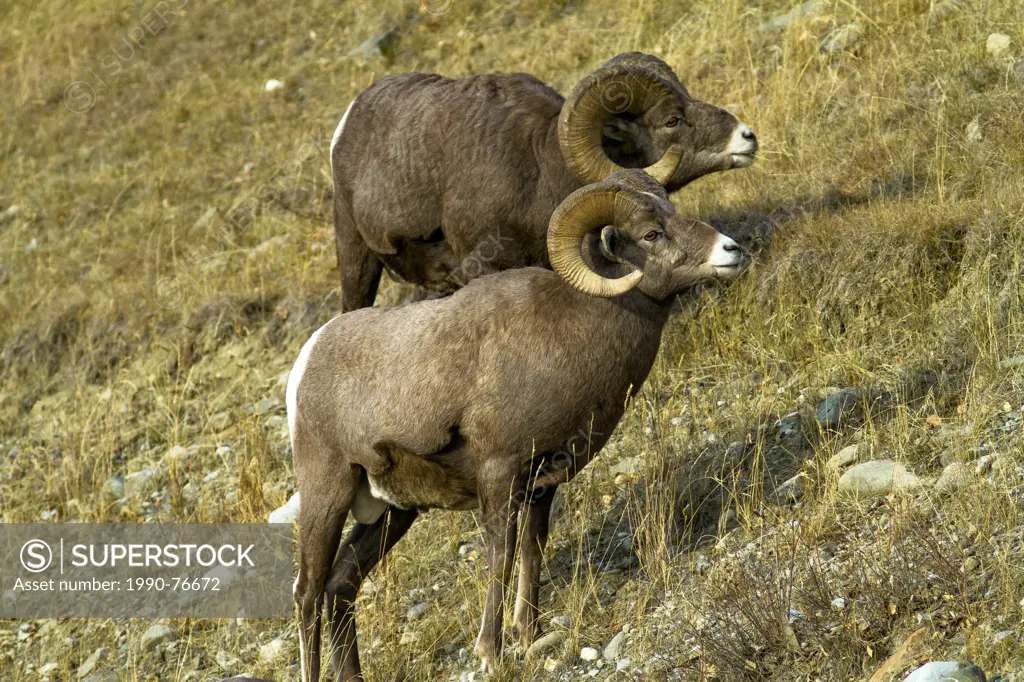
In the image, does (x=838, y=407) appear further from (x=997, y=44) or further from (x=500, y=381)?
(x=997, y=44)

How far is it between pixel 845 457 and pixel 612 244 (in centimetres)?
175

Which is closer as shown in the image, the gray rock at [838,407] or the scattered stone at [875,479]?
the scattered stone at [875,479]

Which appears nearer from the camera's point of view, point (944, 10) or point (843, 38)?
point (944, 10)

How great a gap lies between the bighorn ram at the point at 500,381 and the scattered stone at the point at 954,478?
140 centimetres

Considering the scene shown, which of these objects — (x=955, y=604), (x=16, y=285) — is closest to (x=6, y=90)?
(x=16, y=285)

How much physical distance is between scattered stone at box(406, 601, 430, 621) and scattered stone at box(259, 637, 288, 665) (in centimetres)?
77

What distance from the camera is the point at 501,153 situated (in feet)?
22.9

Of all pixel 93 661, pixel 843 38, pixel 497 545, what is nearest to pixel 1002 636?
pixel 497 545

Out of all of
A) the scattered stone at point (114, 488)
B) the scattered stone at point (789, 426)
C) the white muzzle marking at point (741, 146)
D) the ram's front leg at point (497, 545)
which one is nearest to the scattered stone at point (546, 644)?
the ram's front leg at point (497, 545)

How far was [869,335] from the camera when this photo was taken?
7.33m

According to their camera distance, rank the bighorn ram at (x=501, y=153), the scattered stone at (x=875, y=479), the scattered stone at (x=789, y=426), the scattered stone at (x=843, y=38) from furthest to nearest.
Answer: the scattered stone at (x=843, y=38) < the scattered stone at (x=789, y=426) < the bighorn ram at (x=501, y=153) < the scattered stone at (x=875, y=479)

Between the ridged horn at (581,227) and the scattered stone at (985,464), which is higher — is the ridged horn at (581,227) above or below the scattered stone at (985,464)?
above

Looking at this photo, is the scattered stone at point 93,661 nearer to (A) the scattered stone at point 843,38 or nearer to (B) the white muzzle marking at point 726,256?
(B) the white muzzle marking at point 726,256

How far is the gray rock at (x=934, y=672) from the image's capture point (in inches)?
165
